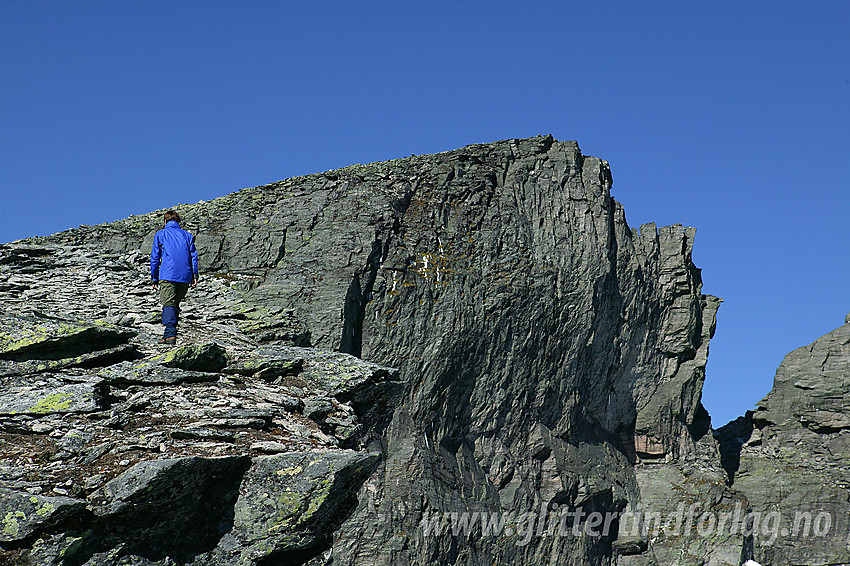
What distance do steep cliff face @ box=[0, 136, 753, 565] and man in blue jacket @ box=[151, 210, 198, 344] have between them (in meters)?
0.84

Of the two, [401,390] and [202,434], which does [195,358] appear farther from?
[401,390]

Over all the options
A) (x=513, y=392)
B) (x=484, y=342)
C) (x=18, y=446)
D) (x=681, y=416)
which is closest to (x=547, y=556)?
(x=513, y=392)

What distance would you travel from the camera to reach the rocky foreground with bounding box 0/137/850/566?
13.3 metres

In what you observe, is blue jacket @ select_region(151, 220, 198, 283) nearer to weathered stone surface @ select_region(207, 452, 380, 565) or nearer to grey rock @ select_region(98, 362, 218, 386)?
grey rock @ select_region(98, 362, 218, 386)

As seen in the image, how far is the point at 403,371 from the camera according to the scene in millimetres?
27562

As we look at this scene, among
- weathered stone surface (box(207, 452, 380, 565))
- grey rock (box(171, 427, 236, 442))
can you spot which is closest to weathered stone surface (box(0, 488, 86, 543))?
grey rock (box(171, 427, 236, 442))

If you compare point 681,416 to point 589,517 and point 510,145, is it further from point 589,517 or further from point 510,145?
point 510,145

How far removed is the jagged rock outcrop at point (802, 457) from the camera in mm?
37156

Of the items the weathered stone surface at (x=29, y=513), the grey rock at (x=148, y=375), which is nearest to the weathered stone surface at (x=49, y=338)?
the grey rock at (x=148, y=375)

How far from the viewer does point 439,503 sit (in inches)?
1002

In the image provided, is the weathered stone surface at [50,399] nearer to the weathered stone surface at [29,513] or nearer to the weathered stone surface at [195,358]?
the weathered stone surface at [195,358]

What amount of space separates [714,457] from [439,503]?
18.4 metres

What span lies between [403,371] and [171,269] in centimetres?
1091

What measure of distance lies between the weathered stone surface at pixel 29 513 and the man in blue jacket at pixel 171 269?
22.3ft
